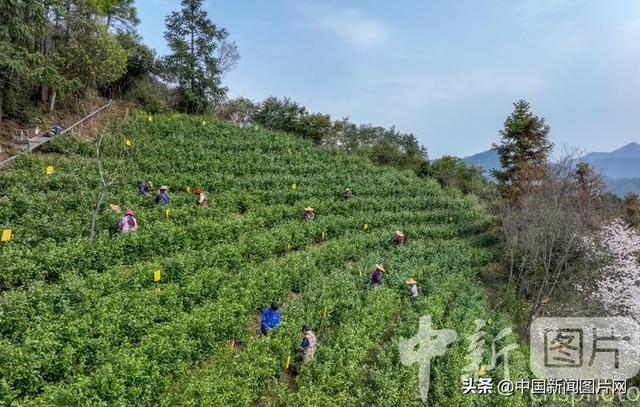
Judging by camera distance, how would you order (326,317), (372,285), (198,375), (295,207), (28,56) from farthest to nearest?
(295,207)
(28,56)
(372,285)
(326,317)
(198,375)

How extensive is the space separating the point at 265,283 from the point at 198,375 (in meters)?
5.09

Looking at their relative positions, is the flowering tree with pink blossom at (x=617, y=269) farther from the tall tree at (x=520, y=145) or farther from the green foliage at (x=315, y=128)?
the green foliage at (x=315, y=128)

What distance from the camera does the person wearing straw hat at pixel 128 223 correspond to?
49.4 ft

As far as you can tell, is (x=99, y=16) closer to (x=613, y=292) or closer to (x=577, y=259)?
(x=577, y=259)

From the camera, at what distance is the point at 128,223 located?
15.2 m

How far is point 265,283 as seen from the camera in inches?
560

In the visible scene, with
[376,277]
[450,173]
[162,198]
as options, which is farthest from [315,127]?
[376,277]

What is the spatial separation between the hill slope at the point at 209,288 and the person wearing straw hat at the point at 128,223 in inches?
22.4

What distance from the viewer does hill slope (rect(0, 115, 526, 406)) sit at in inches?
338

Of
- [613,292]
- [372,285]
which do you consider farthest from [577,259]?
[372,285]

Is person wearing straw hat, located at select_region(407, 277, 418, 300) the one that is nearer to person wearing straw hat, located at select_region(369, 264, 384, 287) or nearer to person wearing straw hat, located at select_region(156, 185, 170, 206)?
person wearing straw hat, located at select_region(369, 264, 384, 287)

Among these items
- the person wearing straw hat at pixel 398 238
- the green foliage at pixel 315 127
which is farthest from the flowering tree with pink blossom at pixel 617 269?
the green foliage at pixel 315 127

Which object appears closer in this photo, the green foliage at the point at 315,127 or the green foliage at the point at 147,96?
the green foliage at the point at 147,96

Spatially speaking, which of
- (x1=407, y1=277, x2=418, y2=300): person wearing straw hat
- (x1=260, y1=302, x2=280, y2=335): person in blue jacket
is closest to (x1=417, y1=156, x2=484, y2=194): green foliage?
(x1=407, y1=277, x2=418, y2=300): person wearing straw hat
